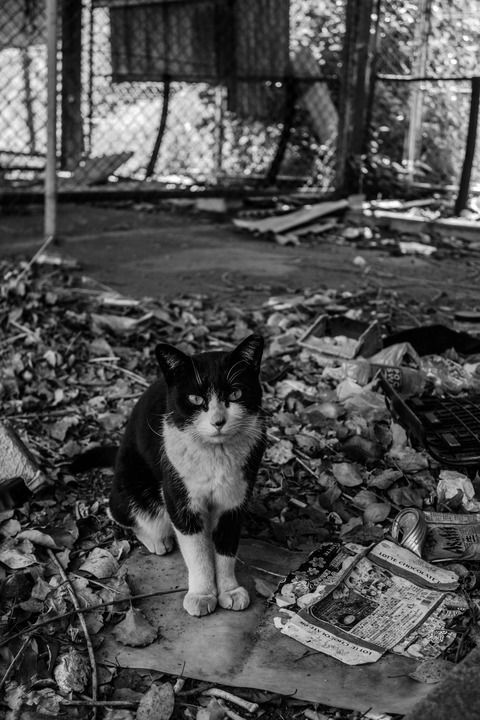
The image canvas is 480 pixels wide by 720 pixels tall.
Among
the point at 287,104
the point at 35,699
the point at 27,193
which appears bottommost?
the point at 35,699

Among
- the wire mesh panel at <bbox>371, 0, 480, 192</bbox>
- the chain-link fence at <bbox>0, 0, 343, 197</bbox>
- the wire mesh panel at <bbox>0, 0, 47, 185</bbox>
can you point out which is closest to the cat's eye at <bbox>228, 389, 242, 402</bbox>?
the wire mesh panel at <bbox>371, 0, 480, 192</bbox>

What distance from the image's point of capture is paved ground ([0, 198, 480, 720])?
580 cm

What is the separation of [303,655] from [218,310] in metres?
3.14

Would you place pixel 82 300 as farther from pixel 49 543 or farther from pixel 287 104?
pixel 287 104

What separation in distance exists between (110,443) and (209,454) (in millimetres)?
1230

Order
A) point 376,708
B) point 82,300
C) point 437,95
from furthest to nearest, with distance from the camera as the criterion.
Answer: point 437,95, point 82,300, point 376,708

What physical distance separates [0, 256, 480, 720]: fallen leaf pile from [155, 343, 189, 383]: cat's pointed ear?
0.70 metres

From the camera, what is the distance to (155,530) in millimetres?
2785

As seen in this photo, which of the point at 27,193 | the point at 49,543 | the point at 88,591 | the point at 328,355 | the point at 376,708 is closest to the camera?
the point at 376,708

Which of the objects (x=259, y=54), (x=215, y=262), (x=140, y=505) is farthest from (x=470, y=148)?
(x=140, y=505)

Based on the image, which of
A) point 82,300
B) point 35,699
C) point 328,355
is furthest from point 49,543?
point 82,300

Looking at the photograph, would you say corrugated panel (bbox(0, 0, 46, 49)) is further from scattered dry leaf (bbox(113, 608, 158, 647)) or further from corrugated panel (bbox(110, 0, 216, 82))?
scattered dry leaf (bbox(113, 608, 158, 647))

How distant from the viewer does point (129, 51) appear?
848cm

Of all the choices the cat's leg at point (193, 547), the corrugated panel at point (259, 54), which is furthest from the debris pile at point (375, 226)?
the cat's leg at point (193, 547)
